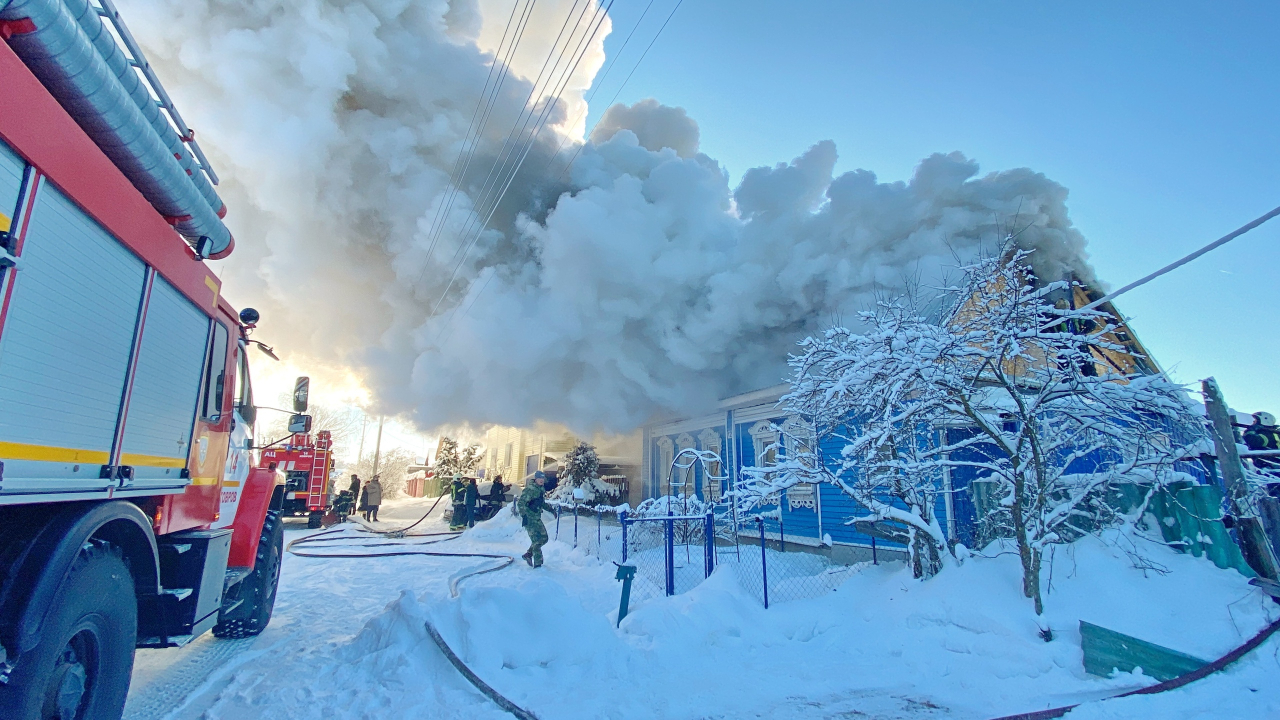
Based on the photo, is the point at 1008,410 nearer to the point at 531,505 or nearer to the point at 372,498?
the point at 531,505

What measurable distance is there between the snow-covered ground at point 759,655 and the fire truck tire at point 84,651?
38.9 inches

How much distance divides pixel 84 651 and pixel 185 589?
2.89 feet

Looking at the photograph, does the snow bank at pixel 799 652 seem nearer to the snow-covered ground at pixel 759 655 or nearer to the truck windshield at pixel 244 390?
the snow-covered ground at pixel 759 655

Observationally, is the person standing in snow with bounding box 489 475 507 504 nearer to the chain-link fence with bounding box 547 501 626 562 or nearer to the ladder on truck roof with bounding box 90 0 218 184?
the chain-link fence with bounding box 547 501 626 562

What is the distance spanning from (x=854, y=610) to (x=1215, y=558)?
2798 mm

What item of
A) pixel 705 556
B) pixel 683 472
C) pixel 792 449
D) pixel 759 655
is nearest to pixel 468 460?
pixel 683 472

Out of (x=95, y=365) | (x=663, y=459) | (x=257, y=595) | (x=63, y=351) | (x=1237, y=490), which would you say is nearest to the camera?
(x=63, y=351)

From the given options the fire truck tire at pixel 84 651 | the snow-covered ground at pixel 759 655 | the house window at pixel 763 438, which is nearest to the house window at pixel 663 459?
the house window at pixel 763 438

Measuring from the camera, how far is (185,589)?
357 cm

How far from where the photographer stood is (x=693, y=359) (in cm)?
1302

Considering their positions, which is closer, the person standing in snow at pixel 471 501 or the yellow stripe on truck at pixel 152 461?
the yellow stripe on truck at pixel 152 461

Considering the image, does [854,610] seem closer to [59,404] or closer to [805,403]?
[805,403]

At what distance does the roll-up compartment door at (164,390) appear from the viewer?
3062 mm

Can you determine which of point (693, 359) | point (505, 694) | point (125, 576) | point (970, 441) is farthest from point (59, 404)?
point (693, 359)
